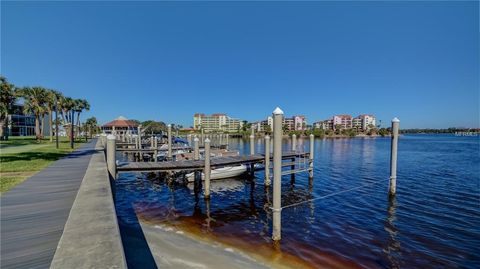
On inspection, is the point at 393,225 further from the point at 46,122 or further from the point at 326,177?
the point at 46,122

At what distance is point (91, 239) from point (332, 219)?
10.4 meters

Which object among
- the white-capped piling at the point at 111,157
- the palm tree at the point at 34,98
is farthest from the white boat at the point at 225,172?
the palm tree at the point at 34,98

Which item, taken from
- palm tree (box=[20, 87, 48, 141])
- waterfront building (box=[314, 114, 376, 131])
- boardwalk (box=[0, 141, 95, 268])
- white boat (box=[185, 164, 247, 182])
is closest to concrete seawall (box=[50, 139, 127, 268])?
boardwalk (box=[0, 141, 95, 268])

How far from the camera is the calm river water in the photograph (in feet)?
26.6

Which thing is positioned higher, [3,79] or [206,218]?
[3,79]

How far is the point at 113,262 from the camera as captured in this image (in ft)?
8.05

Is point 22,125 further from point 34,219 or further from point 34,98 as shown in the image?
point 34,219

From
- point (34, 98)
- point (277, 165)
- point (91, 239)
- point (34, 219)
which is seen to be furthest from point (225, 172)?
point (34, 98)

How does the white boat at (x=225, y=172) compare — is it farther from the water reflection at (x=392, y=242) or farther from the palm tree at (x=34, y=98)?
the palm tree at (x=34, y=98)

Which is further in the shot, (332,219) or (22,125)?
(22,125)

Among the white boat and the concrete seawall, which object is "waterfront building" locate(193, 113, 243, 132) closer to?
the white boat

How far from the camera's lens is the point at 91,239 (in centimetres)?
301

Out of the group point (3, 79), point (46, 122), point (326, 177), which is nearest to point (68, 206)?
point (326, 177)

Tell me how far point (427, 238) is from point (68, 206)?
37.4 ft
